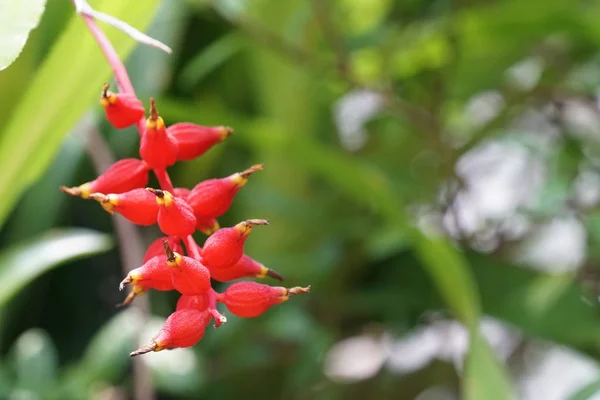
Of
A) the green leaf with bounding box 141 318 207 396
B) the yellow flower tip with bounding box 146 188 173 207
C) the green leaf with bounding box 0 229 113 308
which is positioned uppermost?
the yellow flower tip with bounding box 146 188 173 207

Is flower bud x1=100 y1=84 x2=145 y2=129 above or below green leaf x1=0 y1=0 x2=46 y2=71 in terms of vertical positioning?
below

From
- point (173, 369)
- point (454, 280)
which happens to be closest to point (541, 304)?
point (454, 280)

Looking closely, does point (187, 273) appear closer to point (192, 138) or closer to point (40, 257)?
point (192, 138)

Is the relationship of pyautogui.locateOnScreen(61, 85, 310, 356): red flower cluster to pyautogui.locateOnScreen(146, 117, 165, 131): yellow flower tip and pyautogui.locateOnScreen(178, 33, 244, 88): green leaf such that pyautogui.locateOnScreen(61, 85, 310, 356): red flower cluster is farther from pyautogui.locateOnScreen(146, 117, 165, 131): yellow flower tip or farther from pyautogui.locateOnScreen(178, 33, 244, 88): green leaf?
pyautogui.locateOnScreen(178, 33, 244, 88): green leaf

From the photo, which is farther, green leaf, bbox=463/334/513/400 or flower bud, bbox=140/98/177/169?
green leaf, bbox=463/334/513/400

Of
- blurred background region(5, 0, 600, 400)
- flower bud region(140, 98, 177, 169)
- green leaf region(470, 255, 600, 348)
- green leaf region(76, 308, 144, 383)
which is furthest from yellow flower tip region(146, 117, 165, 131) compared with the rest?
green leaf region(470, 255, 600, 348)

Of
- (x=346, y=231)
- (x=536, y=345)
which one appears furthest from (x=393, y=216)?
(x=536, y=345)

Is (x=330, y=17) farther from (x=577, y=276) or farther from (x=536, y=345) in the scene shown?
(x=536, y=345)

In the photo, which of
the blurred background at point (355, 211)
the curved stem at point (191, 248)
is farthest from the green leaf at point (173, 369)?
the curved stem at point (191, 248)
